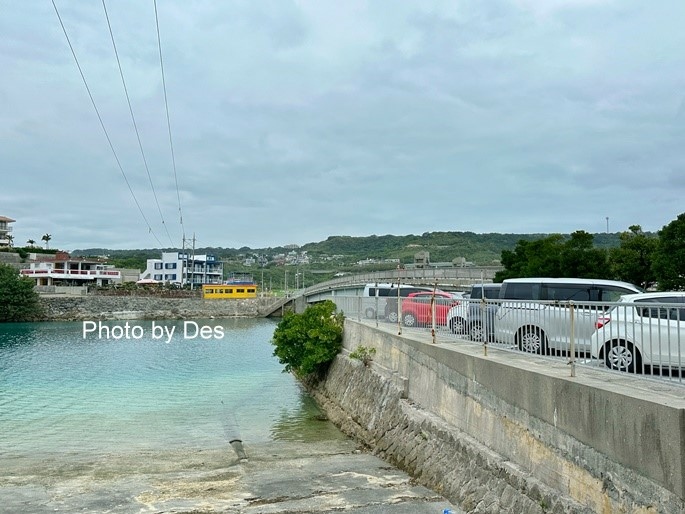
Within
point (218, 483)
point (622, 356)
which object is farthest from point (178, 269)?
point (622, 356)

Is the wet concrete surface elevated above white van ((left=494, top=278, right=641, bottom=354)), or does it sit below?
below

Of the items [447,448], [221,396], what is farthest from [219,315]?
[447,448]

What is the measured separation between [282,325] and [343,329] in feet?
13.0

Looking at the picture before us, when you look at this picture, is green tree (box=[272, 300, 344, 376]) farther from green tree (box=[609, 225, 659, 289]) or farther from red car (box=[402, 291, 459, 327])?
green tree (box=[609, 225, 659, 289])

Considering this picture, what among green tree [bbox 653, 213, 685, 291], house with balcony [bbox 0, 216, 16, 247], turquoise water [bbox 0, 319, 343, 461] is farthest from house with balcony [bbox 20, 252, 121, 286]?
green tree [bbox 653, 213, 685, 291]

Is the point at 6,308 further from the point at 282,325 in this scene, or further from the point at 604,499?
the point at 604,499

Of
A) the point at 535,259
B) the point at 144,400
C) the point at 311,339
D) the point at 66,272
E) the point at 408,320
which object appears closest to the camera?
the point at 408,320

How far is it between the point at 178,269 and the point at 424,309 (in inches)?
5303

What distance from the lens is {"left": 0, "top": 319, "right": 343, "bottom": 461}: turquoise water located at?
1859 centimetres

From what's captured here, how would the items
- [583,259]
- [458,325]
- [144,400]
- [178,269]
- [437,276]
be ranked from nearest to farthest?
[458,325]
[144,400]
[583,259]
[437,276]
[178,269]

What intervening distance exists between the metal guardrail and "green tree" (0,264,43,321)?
83208mm

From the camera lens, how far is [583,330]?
873 cm

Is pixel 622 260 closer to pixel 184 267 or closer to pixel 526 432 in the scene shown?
pixel 526 432

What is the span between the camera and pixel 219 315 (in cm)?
10350
